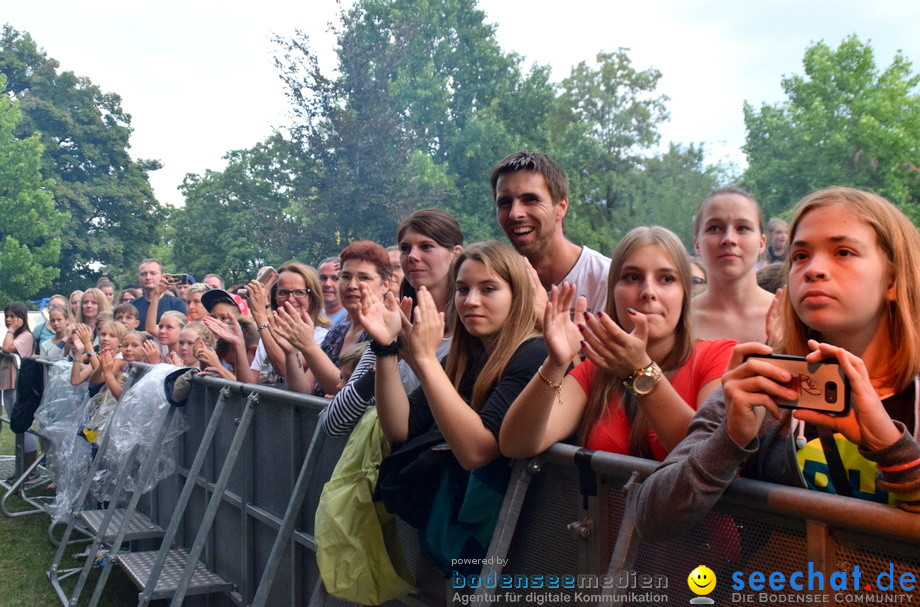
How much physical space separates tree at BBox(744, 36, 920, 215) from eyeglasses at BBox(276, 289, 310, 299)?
32463 millimetres

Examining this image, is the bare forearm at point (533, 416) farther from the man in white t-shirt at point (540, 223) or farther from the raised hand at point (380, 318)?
the man in white t-shirt at point (540, 223)

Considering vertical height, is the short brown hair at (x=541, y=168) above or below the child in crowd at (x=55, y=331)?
above

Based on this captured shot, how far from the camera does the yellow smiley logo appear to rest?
6.11 feet

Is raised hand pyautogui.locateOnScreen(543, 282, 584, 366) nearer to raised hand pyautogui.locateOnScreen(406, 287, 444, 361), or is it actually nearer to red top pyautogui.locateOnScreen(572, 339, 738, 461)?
red top pyautogui.locateOnScreen(572, 339, 738, 461)

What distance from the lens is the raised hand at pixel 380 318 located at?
302 centimetres

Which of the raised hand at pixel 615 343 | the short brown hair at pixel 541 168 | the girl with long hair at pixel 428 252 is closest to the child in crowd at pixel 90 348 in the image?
the girl with long hair at pixel 428 252

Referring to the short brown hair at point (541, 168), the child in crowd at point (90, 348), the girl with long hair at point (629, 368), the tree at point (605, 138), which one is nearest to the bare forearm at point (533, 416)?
the girl with long hair at point (629, 368)

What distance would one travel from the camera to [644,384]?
2176 mm

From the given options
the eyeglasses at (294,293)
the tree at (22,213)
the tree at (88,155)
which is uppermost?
the tree at (88,155)

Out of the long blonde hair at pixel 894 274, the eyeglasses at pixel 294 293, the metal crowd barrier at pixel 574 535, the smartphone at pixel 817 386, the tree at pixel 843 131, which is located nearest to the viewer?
the smartphone at pixel 817 386

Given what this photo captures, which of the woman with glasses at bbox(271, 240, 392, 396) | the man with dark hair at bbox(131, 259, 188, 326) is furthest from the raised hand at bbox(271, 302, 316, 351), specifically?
the man with dark hair at bbox(131, 259, 188, 326)

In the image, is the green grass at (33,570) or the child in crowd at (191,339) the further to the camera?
the child in crowd at (191,339)

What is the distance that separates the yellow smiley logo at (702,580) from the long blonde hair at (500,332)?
3.57 ft

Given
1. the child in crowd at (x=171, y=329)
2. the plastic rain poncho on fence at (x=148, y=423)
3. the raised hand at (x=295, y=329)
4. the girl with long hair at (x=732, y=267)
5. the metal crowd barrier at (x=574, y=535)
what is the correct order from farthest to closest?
the child in crowd at (x=171, y=329)
the plastic rain poncho on fence at (x=148, y=423)
the raised hand at (x=295, y=329)
the girl with long hair at (x=732, y=267)
the metal crowd barrier at (x=574, y=535)
